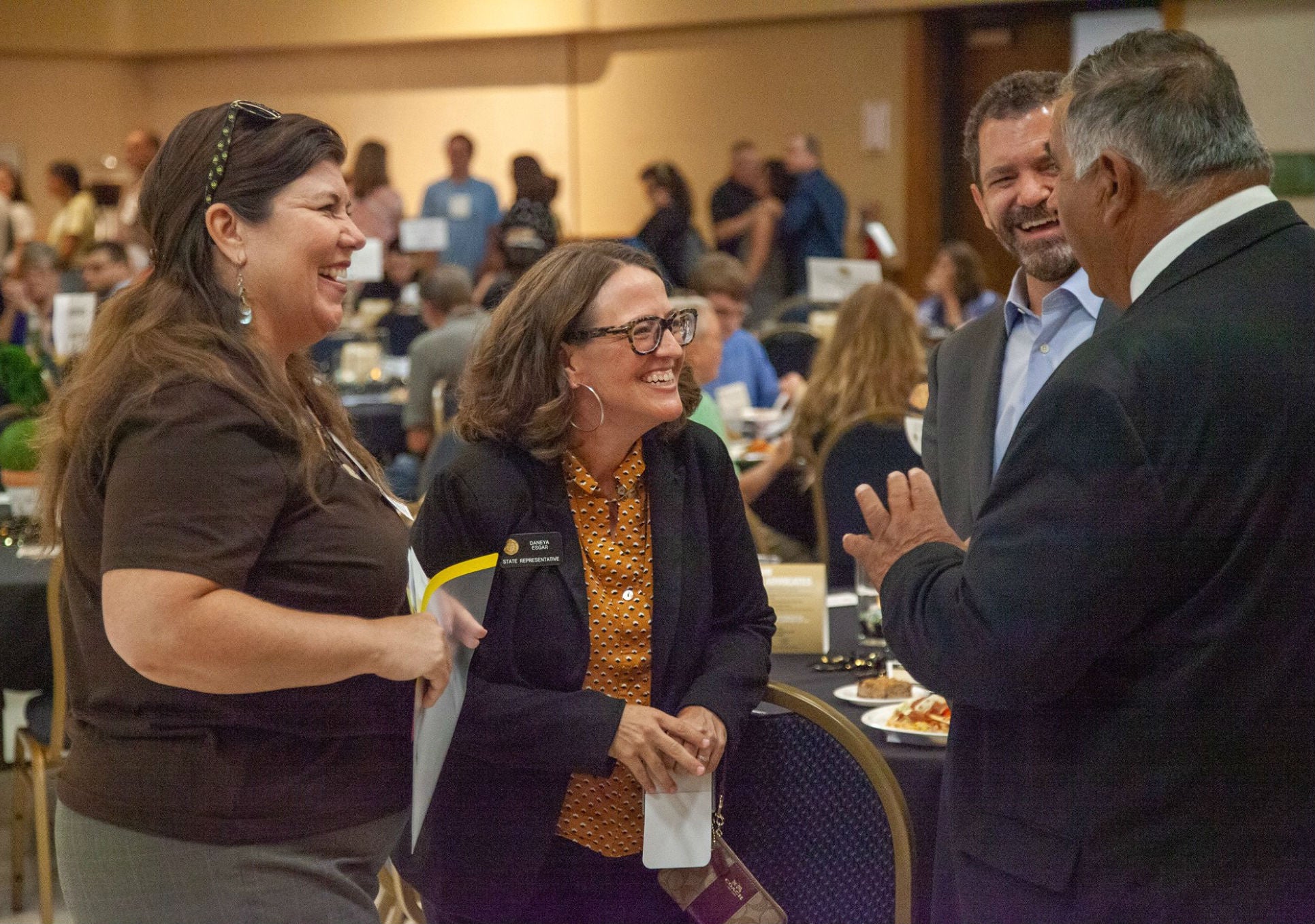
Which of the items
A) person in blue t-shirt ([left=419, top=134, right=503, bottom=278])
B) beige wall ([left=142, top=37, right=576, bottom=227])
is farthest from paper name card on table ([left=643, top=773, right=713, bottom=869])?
beige wall ([left=142, top=37, right=576, bottom=227])

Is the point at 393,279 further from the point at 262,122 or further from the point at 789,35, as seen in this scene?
the point at 262,122

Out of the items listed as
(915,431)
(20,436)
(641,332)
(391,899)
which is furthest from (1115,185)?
(20,436)

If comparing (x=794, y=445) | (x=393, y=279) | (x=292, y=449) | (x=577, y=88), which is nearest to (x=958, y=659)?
(x=292, y=449)

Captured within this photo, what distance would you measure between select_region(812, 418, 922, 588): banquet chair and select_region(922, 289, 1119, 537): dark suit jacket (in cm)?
153

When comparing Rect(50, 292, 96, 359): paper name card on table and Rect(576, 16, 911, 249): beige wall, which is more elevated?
Rect(576, 16, 911, 249): beige wall

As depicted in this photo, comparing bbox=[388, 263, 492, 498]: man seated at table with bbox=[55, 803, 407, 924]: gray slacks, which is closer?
bbox=[55, 803, 407, 924]: gray slacks

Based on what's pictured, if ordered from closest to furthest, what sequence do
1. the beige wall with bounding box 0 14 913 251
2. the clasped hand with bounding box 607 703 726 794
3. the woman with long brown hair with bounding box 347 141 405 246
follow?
the clasped hand with bounding box 607 703 726 794, the woman with long brown hair with bounding box 347 141 405 246, the beige wall with bounding box 0 14 913 251

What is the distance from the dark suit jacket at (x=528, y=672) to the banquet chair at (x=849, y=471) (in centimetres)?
215

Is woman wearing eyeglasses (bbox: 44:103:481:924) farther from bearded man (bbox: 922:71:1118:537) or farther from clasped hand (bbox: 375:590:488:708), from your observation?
bearded man (bbox: 922:71:1118:537)

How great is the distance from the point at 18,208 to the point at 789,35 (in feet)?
19.9

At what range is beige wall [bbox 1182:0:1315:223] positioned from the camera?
9.18 metres

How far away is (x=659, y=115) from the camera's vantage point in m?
11.8

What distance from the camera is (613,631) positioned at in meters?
1.94

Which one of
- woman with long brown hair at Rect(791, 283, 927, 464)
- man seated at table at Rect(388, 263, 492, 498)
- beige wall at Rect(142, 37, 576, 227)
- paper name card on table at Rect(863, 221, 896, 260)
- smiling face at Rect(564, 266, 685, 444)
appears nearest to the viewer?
smiling face at Rect(564, 266, 685, 444)
